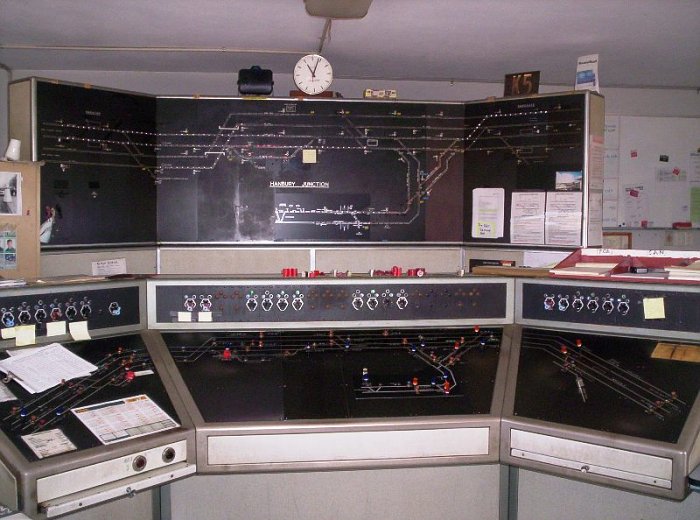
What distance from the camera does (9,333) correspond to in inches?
70.8

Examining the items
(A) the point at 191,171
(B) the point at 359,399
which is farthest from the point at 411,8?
(B) the point at 359,399

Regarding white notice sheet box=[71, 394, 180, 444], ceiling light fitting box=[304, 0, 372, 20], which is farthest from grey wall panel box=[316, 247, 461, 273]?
white notice sheet box=[71, 394, 180, 444]

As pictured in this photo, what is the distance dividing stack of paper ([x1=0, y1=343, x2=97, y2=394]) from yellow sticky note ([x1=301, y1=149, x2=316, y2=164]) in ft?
8.47

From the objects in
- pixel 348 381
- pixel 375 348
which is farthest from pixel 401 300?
pixel 348 381

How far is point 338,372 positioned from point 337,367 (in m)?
0.04

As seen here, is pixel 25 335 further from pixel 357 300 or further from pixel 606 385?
pixel 606 385

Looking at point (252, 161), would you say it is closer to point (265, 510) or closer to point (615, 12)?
point (615, 12)

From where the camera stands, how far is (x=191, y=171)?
415 centimetres

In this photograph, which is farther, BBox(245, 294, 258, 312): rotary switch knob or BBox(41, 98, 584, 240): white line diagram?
BBox(41, 98, 584, 240): white line diagram

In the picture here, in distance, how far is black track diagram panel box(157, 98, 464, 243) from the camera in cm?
415

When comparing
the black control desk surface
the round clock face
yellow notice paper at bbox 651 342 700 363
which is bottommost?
the black control desk surface

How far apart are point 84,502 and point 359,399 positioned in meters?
0.67

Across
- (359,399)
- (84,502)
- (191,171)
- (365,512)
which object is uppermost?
(191,171)

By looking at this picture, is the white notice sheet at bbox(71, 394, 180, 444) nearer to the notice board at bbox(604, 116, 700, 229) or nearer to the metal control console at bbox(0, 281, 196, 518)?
the metal control console at bbox(0, 281, 196, 518)
